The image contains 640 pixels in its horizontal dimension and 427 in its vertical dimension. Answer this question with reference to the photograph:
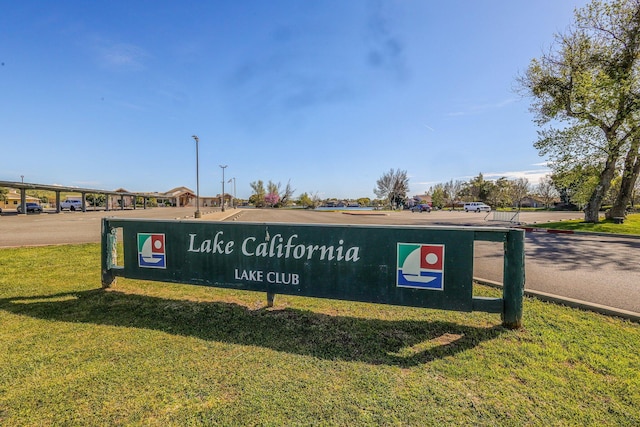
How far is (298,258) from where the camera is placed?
4340mm

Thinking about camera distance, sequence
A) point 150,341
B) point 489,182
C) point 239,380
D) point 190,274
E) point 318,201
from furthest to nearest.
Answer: point 318,201 → point 489,182 → point 190,274 → point 150,341 → point 239,380

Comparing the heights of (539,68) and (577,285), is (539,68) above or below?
above

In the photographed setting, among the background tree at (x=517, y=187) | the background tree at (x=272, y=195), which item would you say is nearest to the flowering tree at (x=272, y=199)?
the background tree at (x=272, y=195)

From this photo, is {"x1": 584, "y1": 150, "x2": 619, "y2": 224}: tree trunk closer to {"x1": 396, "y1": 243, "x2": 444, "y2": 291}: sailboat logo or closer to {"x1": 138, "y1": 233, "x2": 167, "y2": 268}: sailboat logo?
{"x1": 396, "y1": 243, "x2": 444, "y2": 291}: sailboat logo

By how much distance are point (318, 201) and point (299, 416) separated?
276 ft

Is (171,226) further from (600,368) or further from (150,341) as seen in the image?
(600,368)

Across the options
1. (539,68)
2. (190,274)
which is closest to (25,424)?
(190,274)

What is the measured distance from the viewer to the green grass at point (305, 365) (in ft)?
7.42

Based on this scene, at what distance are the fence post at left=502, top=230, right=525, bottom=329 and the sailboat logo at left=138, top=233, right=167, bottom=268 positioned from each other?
202 inches

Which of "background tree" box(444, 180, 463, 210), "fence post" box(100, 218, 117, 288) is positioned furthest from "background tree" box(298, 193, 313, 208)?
"fence post" box(100, 218, 117, 288)

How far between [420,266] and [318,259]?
1385 millimetres

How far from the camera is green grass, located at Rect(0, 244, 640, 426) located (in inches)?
89.0

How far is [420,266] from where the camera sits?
12.6ft

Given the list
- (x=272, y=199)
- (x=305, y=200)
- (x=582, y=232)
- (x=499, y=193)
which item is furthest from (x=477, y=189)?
(x=582, y=232)
